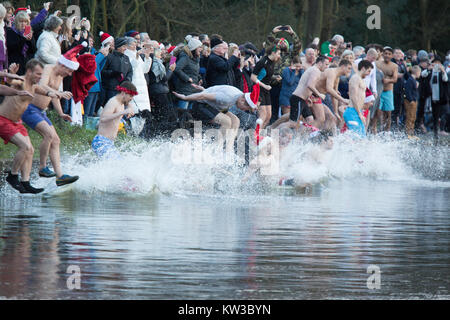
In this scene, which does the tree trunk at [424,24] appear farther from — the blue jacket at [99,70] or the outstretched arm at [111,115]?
the outstretched arm at [111,115]

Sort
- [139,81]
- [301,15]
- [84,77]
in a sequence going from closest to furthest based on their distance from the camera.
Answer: [84,77]
[139,81]
[301,15]

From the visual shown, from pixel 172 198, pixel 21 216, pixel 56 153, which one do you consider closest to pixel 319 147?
pixel 172 198

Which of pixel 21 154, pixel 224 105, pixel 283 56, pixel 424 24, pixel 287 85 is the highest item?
pixel 424 24

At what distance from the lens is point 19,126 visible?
13.1m

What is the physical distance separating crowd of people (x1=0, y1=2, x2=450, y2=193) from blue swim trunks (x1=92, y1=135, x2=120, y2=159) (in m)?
0.01

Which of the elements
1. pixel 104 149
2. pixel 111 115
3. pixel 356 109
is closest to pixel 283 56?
pixel 356 109

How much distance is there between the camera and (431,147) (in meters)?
24.0

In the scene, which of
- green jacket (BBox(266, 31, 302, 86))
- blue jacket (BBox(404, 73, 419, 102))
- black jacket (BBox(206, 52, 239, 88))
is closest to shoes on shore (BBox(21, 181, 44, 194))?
black jacket (BBox(206, 52, 239, 88))

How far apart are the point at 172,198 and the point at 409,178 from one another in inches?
224

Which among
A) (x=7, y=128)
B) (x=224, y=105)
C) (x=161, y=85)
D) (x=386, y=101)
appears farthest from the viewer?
(x=386, y=101)

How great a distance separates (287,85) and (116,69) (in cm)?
384

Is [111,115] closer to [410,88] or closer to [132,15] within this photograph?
[410,88]

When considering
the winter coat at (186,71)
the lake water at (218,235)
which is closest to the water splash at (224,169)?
the lake water at (218,235)

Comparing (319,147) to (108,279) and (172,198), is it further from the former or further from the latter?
(108,279)
